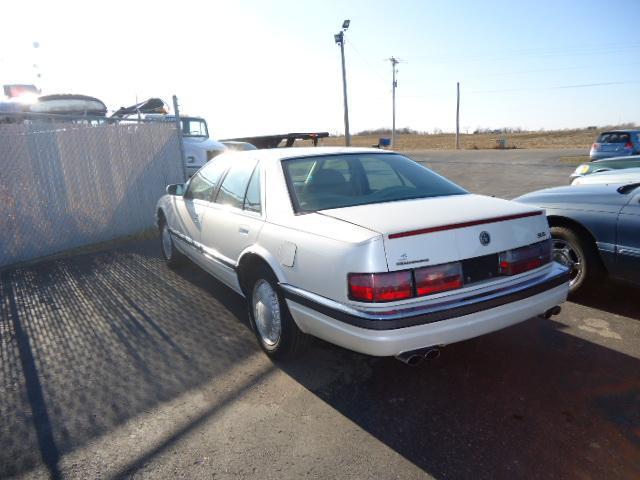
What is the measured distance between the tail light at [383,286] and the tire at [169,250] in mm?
3767

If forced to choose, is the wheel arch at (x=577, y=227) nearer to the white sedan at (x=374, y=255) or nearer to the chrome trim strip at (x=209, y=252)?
the white sedan at (x=374, y=255)

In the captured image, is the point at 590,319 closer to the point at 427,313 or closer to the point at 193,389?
the point at 427,313

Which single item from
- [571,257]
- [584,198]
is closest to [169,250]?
[571,257]

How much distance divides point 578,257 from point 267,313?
9.55 ft

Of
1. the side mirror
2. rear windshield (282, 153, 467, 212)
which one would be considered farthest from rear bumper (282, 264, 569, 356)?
the side mirror

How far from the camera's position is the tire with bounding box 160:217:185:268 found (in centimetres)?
580

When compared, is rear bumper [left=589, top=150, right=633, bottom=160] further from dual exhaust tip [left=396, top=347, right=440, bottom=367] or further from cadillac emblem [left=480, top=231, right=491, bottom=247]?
dual exhaust tip [left=396, top=347, right=440, bottom=367]

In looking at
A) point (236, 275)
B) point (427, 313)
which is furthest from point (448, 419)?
point (236, 275)

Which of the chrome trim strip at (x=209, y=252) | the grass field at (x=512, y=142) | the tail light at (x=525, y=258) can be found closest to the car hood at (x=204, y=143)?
the chrome trim strip at (x=209, y=252)

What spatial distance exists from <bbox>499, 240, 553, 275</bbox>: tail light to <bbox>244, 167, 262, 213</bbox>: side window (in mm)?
1728

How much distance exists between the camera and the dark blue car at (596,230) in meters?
3.77

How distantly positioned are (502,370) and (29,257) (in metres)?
6.74

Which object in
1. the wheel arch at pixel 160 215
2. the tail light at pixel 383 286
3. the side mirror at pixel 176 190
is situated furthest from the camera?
the wheel arch at pixel 160 215

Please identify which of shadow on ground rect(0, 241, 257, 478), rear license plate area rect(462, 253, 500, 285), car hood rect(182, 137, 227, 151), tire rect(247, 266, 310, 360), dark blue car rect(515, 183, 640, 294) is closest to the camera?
rear license plate area rect(462, 253, 500, 285)
